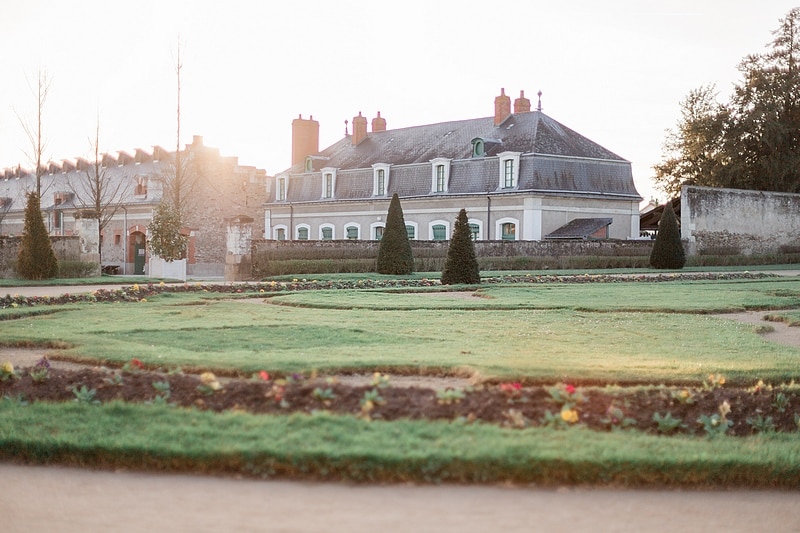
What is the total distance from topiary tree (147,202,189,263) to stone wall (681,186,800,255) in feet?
68.6

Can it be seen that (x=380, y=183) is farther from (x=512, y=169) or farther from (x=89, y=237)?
(x=89, y=237)

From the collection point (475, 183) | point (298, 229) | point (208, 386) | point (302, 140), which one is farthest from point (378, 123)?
point (208, 386)

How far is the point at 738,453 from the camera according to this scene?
5.79 meters

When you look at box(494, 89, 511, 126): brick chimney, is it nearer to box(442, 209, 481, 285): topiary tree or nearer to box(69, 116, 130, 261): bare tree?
box(69, 116, 130, 261): bare tree

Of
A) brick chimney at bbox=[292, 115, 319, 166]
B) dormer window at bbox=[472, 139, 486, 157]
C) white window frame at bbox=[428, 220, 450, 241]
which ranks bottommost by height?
white window frame at bbox=[428, 220, 450, 241]

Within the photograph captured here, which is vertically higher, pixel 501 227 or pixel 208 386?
pixel 501 227

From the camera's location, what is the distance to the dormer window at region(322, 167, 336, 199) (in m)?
47.7

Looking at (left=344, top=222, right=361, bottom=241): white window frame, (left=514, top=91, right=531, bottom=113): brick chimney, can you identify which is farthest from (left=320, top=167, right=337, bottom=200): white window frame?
(left=514, top=91, right=531, bottom=113): brick chimney

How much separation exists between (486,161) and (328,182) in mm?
10529

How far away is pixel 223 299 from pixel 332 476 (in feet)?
37.6

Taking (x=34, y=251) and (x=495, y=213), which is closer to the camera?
(x=34, y=251)

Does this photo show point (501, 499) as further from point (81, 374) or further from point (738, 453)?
point (81, 374)

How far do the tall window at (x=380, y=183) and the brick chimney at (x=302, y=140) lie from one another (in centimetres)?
856

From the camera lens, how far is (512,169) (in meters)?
39.9
